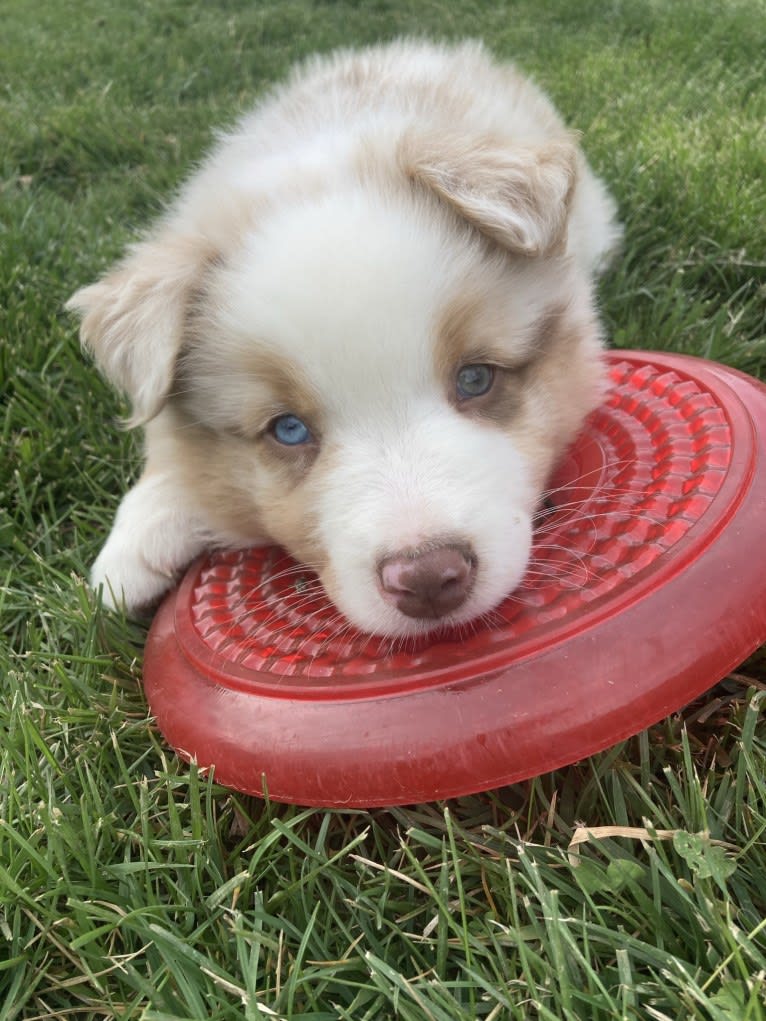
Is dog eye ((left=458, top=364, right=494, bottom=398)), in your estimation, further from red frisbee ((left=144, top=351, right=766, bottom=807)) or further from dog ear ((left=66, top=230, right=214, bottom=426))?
dog ear ((left=66, top=230, right=214, bottom=426))

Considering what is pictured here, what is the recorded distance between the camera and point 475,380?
2697mm

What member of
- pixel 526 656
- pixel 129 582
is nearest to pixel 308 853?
pixel 526 656

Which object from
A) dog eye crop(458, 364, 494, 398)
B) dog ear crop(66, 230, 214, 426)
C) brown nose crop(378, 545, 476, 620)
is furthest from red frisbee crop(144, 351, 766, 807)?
dog ear crop(66, 230, 214, 426)

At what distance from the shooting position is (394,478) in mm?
2414

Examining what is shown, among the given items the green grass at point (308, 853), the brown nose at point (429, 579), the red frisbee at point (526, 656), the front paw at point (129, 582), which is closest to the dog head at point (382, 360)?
the brown nose at point (429, 579)

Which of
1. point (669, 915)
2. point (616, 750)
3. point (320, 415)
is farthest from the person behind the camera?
point (320, 415)

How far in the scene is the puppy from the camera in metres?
2.41

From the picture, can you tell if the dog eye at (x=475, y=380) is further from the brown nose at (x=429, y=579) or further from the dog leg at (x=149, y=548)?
the dog leg at (x=149, y=548)

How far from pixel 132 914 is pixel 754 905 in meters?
1.30

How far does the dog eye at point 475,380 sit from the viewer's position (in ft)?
8.75

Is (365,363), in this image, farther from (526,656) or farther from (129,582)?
(129,582)

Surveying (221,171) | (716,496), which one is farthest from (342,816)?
(221,171)

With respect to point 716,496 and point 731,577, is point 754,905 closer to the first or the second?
point 731,577

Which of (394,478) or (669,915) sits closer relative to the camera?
(669,915)
